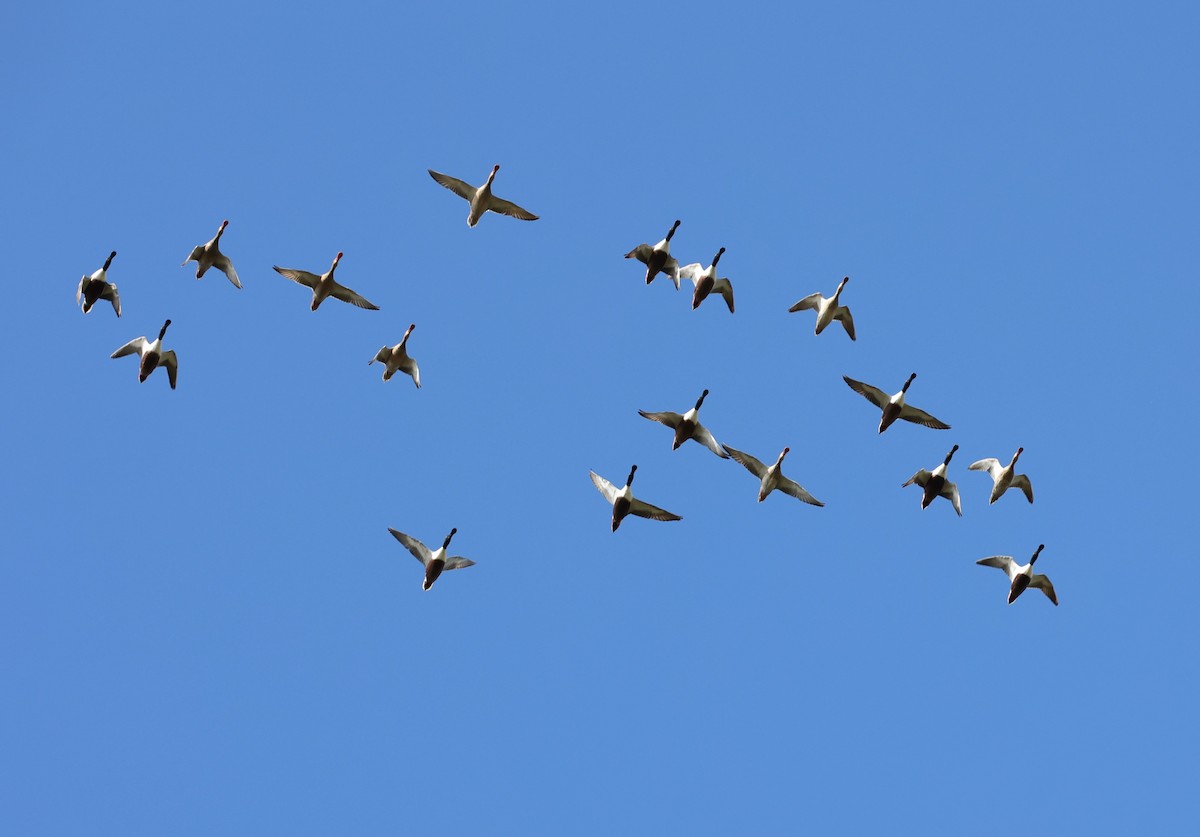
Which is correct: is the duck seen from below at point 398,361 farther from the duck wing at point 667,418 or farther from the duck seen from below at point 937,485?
the duck seen from below at point 937,485

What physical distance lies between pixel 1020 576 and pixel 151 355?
25.1 m

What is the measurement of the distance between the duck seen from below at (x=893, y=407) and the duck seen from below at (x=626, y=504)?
697 centimetres

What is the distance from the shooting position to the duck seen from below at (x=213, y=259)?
4328 centimetres

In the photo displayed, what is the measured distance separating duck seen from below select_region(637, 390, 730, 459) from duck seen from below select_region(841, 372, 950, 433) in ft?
16.3

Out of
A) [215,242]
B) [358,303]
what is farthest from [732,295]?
[215,242]

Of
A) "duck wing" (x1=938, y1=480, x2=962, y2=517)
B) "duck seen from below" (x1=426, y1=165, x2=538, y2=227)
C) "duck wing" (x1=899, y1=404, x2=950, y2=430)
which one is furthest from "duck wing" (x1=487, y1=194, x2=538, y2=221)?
"duck wing" (x1=938, y1=480, x2=962, y2=517)

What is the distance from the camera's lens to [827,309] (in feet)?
147

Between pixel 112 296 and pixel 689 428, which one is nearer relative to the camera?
pixel 689 428

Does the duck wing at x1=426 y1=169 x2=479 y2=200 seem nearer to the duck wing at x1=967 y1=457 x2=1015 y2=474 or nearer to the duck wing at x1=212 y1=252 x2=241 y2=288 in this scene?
the duck wing at x1=212 y1=252 x2=241 y2=288

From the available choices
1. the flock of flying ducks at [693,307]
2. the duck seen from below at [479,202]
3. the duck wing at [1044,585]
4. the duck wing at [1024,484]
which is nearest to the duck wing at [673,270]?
the flock of flying ducks at [693,307]

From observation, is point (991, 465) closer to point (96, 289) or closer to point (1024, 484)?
point (1024, 484)

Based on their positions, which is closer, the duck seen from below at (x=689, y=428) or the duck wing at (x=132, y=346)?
the duck seen from below at (x=689, y=428)

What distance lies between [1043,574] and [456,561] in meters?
16.8

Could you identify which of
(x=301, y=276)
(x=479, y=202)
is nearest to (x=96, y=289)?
(x=301, y=276)
